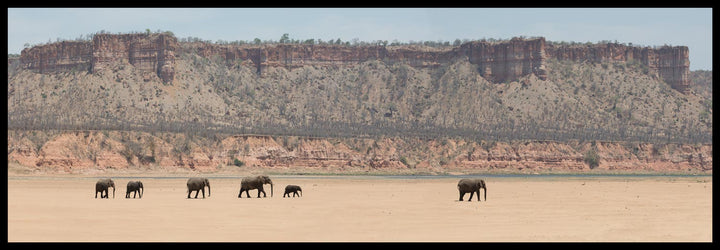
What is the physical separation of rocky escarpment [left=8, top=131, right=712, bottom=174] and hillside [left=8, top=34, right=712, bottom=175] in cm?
91

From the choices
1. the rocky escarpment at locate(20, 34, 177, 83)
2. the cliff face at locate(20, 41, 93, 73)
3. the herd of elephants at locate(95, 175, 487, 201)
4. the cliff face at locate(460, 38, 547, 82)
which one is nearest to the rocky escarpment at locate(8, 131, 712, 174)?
the cliff face at locate(460, 38, 547, 82)

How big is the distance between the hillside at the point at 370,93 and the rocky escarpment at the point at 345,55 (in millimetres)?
217

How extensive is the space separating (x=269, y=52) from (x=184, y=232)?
147853 mm

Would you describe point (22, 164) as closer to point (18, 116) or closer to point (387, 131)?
point (18, 116)

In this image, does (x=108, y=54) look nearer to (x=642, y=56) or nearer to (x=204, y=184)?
(x=642, y=56)

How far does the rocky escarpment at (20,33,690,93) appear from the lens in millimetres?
157875

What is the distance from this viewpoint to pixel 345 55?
600ft

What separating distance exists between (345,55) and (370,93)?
14.0 m

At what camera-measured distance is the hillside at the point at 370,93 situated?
143375 millimetres

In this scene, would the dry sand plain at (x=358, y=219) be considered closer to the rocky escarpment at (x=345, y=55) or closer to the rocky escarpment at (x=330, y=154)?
the rocky escarpment at (x=330, y=154)

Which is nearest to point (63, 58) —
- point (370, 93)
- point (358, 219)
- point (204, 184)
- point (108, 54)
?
point (108, 54)

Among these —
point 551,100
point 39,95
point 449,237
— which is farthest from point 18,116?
point 449,237
